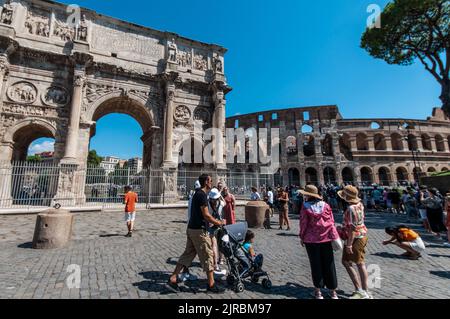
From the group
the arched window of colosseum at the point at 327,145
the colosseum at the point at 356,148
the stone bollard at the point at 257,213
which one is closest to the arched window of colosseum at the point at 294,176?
the colosseum at the point at 356,148

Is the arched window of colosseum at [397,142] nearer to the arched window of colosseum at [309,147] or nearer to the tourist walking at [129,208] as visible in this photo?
the arched window of colosseum at [309,147]

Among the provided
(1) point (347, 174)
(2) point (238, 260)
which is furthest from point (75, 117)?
(1) point (347, 174)

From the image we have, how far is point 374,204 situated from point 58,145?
2094 centimetres

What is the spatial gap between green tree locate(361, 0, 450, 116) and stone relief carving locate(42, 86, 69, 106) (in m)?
22.5

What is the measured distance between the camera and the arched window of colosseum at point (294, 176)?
33.9m

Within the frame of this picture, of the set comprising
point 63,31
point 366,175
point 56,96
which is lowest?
point 366,175

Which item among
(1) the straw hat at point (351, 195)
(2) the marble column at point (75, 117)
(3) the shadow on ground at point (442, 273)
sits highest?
(2) the marble column at point (75, 117)

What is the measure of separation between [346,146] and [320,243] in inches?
1434

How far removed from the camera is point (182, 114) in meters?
17.2

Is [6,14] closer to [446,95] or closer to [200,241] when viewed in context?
[200,241]

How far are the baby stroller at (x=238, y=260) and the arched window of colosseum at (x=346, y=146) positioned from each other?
1374 inches

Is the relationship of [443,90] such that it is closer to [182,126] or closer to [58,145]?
[182,126]

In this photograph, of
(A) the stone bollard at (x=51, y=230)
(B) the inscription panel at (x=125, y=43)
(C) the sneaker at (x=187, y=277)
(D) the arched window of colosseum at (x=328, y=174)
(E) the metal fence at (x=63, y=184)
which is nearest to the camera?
(C) the sneaker at (x=187, y=277)

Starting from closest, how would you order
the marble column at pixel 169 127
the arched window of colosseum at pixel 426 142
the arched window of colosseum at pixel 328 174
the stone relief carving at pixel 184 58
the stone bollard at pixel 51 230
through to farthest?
1. the stone bollard at pixel 51 230
2. the marble column at pixel 169 127
3. the stone relief carving at pixel 184 58
4. the arched window of colosseum at pixel 328 174
5. the arched window of colosseum at pixel 426 142
